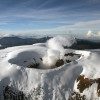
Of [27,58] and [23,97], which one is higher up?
[27,58]

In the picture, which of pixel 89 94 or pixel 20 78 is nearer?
pixel 89 94

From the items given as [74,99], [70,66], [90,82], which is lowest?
[74,99]

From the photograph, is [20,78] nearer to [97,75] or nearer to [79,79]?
[79,79]

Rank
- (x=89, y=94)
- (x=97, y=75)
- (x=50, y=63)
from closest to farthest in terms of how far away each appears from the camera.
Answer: (x=89, y=94), (x=97, y=75), (x=50, y=63)

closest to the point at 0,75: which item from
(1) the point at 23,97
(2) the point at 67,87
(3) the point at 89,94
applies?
(1) the point at 23,97

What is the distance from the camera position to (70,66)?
4044 centimetres

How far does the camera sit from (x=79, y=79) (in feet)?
119

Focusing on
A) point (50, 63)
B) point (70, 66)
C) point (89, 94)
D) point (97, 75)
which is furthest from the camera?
point (50, 63)

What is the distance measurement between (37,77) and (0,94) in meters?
9.88

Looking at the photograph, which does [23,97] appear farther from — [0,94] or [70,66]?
[70,66]

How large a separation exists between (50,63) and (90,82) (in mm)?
18431

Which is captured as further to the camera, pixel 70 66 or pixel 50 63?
pixel 50 63

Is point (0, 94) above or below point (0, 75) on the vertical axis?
below

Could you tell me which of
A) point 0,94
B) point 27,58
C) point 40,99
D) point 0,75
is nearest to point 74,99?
point 40,99
